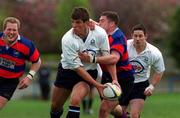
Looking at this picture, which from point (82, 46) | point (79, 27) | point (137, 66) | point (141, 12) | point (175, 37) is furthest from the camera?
point (141, 12)

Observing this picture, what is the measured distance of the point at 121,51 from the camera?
1155cm

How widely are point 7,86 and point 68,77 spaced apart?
1.14 m

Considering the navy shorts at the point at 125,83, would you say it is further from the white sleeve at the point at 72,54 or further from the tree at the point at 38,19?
the tree at the point at 38,19

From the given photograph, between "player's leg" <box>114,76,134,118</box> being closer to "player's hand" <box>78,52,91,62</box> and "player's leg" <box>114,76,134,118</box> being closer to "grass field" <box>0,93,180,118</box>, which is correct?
"player's hand" <box>78,52,91,62</box>

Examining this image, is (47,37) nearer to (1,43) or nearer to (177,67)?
(177,67)

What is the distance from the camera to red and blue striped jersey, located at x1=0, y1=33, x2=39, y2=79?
454 inches

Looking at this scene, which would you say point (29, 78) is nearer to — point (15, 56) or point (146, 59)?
point (15, 56)

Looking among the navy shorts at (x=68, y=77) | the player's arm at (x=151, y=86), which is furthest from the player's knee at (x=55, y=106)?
the player's arm at (x=151, y=86)

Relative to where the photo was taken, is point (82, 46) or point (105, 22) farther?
point (105, 22)

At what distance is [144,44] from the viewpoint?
12.7 m

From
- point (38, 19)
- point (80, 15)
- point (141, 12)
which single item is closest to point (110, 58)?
point (80, 15)

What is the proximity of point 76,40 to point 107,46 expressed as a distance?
57 centimetres

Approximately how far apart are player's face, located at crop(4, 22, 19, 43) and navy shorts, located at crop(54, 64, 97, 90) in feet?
3.34

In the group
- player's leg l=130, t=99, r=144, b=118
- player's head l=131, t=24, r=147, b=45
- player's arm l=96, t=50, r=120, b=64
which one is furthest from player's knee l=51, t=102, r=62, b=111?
player's head l=131, t=24, r=147, b=45
